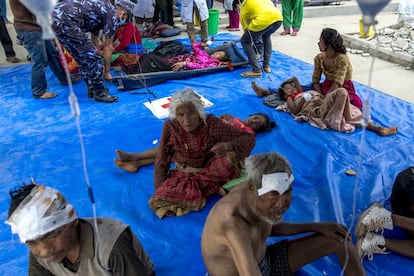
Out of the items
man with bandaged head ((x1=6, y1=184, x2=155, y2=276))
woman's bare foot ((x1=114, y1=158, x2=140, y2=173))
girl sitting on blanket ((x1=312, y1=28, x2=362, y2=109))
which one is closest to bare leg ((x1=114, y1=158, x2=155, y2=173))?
woman's bare foot ((x1=114, y1=158, x2=140, y2=173))

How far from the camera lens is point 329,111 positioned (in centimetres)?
305

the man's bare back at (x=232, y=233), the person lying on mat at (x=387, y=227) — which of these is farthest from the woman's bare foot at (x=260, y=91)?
the man's bare back at (x=232, y=233)

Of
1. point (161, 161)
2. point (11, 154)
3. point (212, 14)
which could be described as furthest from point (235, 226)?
point (212, 14)

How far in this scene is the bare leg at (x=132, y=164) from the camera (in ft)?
8.55

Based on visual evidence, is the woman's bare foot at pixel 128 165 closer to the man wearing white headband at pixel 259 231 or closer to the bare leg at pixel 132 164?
the bare leg at pixel 132 164

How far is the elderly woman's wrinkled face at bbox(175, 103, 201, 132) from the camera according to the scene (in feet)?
6.61

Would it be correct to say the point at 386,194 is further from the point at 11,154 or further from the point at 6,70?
the point at 6,70

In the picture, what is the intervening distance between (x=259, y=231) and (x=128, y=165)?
1494 millimetres

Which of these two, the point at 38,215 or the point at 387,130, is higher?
the point at 38,215

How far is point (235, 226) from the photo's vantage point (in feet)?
4.05

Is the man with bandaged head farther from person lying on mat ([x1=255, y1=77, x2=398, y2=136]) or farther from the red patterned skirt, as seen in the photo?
person lying on mat ([x1=255, y1=77, x2=398, y2=136])

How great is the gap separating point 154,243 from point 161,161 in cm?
53

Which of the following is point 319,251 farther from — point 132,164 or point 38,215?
point 132,164

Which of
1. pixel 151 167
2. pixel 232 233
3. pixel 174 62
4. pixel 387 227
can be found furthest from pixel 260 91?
pixel 232 233
